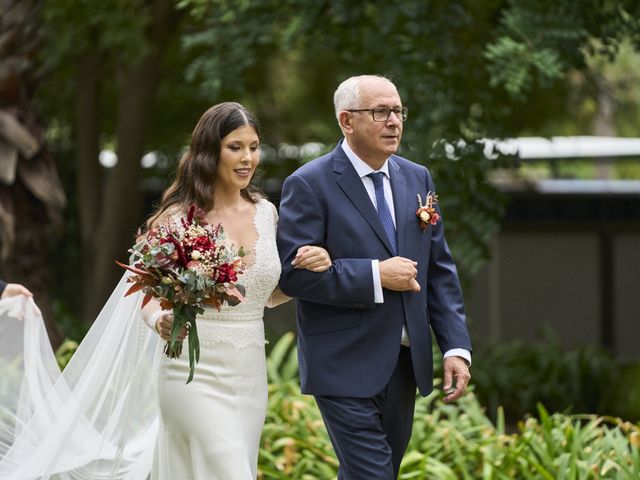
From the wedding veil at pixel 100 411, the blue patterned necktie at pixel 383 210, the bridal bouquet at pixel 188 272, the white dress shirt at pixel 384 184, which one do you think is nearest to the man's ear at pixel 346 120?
the white dress shirt at pixel 384 184

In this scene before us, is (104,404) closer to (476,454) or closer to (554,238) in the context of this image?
(476,454)

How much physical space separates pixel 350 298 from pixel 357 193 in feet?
1.50

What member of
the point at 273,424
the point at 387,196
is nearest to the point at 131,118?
the point at 273,424

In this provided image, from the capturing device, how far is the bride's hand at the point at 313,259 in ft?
15.5

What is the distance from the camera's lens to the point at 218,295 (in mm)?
4539

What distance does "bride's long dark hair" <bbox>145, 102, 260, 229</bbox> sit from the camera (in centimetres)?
496

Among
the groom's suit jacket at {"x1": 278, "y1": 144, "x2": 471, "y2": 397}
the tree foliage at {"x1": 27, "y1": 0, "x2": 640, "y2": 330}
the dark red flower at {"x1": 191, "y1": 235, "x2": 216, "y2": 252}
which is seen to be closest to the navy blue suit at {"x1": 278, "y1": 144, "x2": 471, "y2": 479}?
the groom's suit jacket at {"x1": 278, "y1": 144, "x2": 471, "y2": 397}

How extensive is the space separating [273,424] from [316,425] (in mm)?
358

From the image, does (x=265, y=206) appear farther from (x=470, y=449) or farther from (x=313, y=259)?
(x=470, y=449)

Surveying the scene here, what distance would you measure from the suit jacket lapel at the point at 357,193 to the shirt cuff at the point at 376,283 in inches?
5.9

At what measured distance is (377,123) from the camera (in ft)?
15.9

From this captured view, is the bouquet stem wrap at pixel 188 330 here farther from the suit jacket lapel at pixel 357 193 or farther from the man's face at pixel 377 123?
the man's face at pixel 377 123

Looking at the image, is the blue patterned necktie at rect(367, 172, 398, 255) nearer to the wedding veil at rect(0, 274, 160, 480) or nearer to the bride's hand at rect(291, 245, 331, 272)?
the bride's hand at rect(291, 245, 331, 272)

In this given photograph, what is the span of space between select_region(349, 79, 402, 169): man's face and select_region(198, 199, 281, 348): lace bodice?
62 cm
